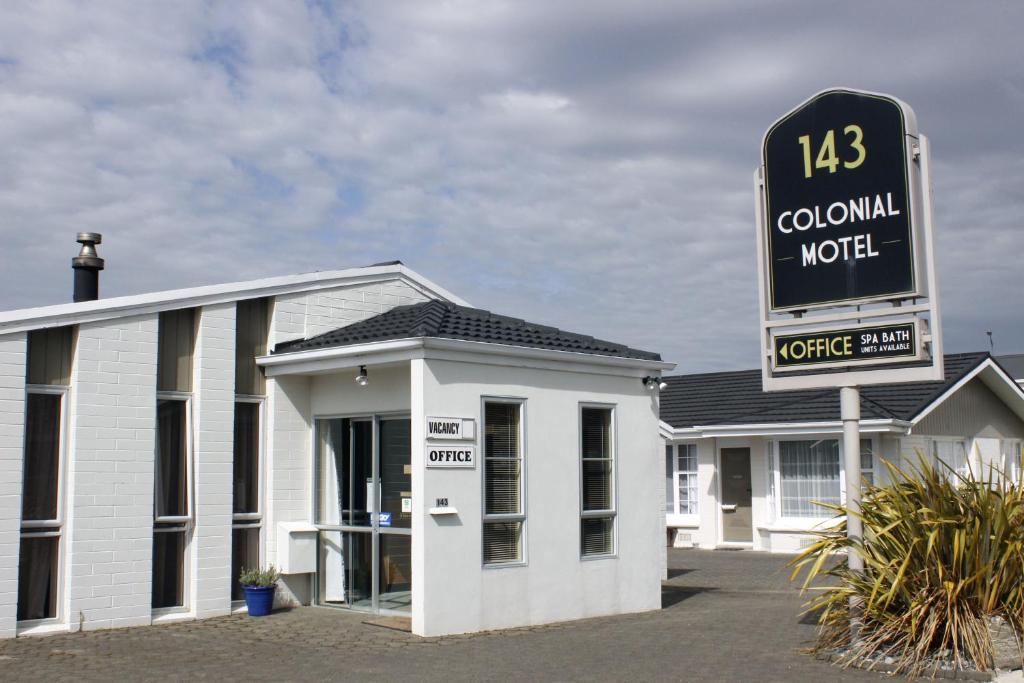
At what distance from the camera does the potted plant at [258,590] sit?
12.3 metres

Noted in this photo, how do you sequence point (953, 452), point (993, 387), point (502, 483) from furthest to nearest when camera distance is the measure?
1. point (993, 387)
2. point (953, 452)
3. point (502, 483)

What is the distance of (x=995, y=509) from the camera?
31.0ft

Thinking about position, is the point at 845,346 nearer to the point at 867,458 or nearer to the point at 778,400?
the point at 867,458

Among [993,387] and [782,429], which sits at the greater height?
[993,387]

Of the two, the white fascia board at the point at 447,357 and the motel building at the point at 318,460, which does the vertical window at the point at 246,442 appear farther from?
the white fascia board at the point at 447,357


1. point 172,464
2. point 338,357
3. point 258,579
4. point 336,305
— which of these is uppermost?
point 336,305

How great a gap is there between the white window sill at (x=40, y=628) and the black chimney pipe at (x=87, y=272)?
166 inches

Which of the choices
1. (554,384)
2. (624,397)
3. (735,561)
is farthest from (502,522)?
(735,561)

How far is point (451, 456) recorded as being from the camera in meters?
11.2

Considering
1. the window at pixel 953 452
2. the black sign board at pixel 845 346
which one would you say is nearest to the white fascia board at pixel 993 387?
the window at pixel 953 452

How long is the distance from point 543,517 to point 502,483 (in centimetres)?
73

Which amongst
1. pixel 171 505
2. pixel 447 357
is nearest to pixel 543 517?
pixel 447 357

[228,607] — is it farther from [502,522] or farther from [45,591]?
[502,522]

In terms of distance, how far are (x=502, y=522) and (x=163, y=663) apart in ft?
13.1
